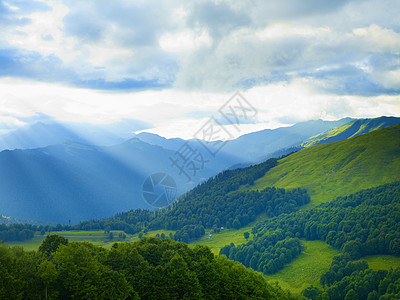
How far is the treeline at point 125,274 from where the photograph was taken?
43.5m

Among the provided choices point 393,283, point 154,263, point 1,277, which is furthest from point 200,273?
point 393,283

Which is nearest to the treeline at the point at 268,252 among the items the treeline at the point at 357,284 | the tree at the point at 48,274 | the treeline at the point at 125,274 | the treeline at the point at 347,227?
the treeline at the point at 347,227

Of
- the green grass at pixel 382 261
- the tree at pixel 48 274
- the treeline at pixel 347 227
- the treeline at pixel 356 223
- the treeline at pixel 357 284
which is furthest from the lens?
the treeline at pixel 347 227

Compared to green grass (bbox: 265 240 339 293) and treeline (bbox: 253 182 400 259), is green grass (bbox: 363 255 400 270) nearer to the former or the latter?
treeline (bbox: 253 182 400 259)

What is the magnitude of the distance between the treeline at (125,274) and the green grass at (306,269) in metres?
55.0

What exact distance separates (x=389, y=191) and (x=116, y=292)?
171 metres

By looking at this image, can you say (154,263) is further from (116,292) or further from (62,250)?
(62,250)

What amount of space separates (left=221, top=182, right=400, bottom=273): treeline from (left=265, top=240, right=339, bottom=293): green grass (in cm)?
504

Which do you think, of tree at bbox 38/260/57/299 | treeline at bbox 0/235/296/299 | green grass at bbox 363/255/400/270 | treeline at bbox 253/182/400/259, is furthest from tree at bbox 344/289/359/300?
tree at bbox 38/260/57/299

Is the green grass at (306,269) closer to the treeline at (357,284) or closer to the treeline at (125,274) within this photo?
the treeline at (357,284)

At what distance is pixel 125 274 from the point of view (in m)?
50.6

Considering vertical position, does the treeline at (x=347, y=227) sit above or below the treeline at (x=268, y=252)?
above

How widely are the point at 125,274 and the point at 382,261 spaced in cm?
11122

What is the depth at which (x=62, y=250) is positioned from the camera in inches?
1902
